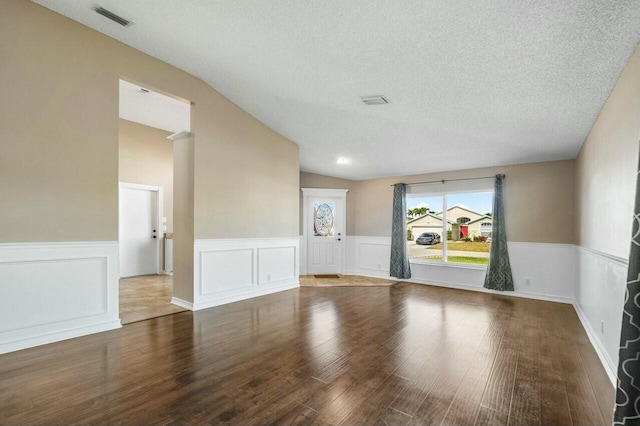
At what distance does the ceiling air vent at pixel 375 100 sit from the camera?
385cm

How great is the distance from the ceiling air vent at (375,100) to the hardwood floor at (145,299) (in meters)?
3.79

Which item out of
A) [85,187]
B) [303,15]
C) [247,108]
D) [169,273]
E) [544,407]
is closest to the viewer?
[544,407]

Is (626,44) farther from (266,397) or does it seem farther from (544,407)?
(266,397)

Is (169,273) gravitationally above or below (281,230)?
below

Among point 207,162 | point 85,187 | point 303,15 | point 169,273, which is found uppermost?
point 303,15

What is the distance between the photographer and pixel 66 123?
333 cm

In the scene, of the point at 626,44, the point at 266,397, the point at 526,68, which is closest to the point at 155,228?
the point at 266,397

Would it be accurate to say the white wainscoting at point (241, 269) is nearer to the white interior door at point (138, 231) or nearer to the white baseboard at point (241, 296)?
the white baseboard at point (241, 296)

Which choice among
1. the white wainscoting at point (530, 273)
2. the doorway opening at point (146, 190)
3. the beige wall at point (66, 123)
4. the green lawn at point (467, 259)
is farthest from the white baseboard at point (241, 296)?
the green lawn at point (467, 259)

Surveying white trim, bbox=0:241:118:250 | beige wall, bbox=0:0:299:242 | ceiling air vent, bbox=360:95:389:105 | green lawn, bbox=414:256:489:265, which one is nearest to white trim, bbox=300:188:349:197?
green lawn, bbox=414:256:489:265

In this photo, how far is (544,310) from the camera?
4738mm

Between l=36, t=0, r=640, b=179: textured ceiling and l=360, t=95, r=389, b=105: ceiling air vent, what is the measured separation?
11 centimetres

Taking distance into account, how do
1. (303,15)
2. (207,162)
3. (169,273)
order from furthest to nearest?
(169,273), (207,162), (303,15)

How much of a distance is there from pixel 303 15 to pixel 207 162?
268 centimetres
